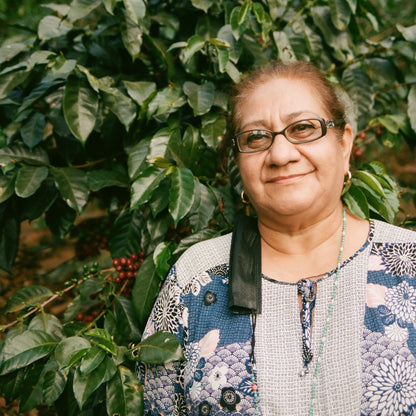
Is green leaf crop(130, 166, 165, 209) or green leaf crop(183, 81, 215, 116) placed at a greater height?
green leaf crop(183, 81, 215, 116)

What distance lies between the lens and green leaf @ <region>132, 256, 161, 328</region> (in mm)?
1709

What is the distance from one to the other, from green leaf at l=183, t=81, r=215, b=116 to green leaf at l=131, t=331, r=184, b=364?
833 mm

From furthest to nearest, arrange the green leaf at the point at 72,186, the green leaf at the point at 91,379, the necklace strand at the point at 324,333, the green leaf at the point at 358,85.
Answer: the green leaf at the point at 358,85, the green leaf at the point at 72,186, the necklace strand at the point at 324,333, the green leaf at the point at 91,379

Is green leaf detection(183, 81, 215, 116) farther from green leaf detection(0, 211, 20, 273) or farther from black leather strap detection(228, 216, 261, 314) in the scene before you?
green leaf detection(0, 211, 20, 273)

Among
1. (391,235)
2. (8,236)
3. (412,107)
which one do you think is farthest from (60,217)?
(412,107)

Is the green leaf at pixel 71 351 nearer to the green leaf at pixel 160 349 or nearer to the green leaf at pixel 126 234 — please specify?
the green leaf at pixel 160 349

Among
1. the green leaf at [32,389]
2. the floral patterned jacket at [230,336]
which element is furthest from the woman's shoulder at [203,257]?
the green leaf at [32,389]

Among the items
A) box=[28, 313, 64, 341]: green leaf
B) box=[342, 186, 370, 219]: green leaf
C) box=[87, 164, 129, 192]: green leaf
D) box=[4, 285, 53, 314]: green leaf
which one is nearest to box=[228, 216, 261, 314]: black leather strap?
box=[342, 186, 370, 219]: green leaf

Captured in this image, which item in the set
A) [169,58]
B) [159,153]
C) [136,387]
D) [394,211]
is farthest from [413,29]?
[136,387]

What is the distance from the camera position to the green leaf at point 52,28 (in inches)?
70.1

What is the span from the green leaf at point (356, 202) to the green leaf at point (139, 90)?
846mm

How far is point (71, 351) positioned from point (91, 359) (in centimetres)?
9

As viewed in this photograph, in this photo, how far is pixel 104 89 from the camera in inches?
66.1

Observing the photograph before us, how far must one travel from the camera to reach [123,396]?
133 centimetres
